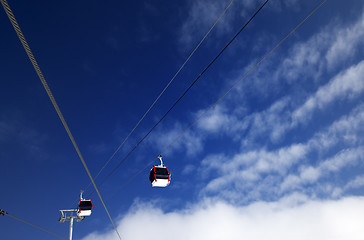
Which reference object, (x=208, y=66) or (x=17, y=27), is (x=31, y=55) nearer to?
(x=17, y=27)

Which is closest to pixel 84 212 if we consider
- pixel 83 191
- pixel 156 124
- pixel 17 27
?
pixel 83 191

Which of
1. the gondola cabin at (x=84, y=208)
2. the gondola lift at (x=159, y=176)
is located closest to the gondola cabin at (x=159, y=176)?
the gondola lift at (x=159, y=176)

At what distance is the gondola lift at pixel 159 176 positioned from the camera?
33.4 feet

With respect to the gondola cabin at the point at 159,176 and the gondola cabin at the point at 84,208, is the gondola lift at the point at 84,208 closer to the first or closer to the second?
the gondola cabin at the point at 84,208

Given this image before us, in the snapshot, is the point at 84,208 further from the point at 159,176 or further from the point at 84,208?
the point at 159,176

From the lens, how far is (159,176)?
10234 mm

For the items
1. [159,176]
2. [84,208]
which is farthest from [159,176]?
[84,208]

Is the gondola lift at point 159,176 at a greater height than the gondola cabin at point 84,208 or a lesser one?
lesser

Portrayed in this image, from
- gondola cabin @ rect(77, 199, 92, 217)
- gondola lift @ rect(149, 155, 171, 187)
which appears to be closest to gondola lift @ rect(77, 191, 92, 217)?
gondola cabin @ rect(77, 199, 92, 217)

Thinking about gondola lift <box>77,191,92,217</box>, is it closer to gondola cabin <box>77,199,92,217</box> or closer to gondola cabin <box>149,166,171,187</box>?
gondola cabin <box>77,199,92,217</box>

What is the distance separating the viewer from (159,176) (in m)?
10.2

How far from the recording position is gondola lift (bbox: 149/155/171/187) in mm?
10191

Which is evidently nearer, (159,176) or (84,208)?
(159,176)

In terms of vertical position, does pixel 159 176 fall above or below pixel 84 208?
below
